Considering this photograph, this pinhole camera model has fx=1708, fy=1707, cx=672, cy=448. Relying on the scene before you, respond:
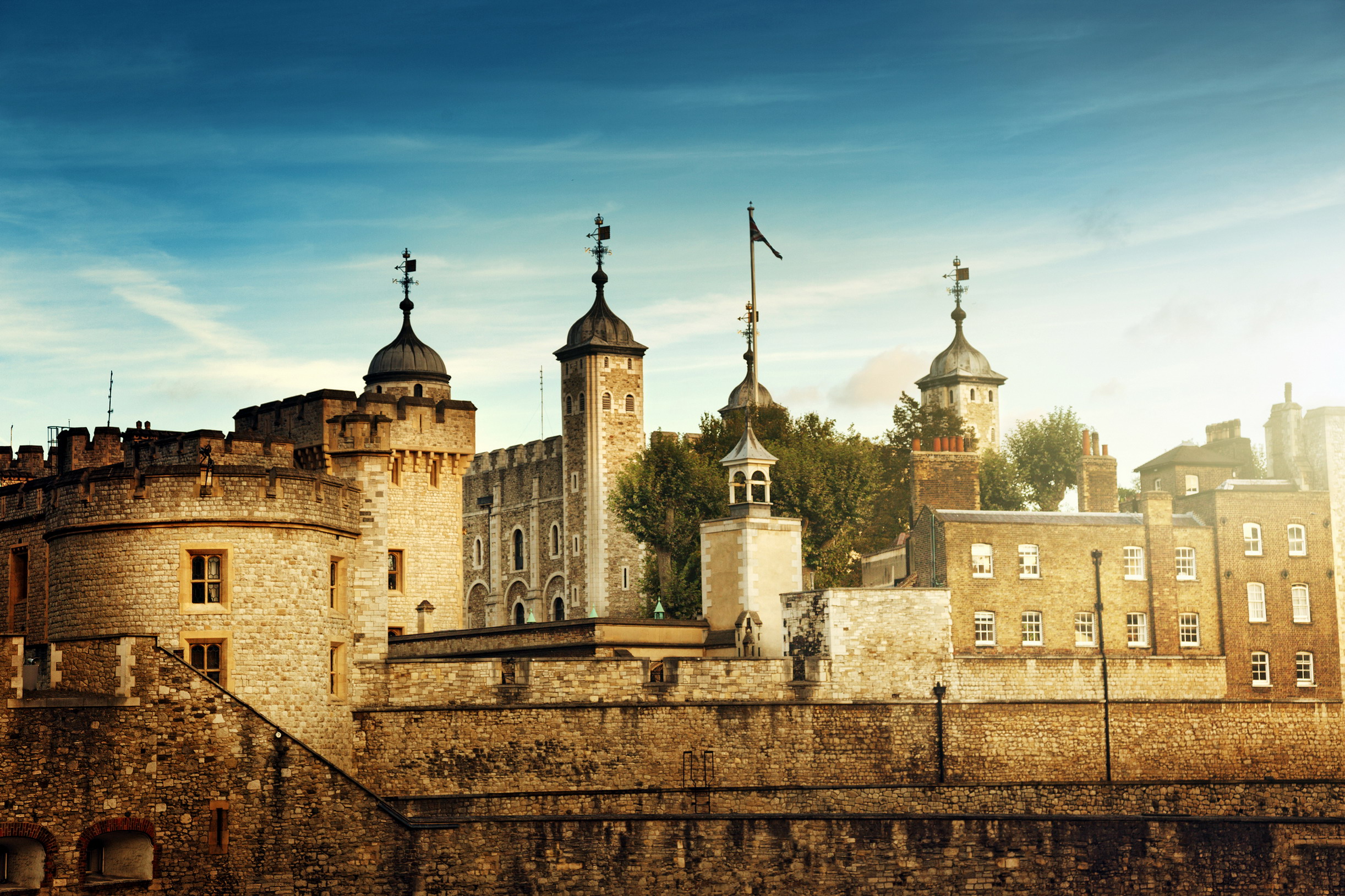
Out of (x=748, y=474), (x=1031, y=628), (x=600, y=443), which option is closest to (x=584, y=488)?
(x=600, y=443)

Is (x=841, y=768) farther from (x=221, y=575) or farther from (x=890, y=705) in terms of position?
(x=221, y=575)

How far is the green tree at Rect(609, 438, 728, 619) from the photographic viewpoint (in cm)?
5403

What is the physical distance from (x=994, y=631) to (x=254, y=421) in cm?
1945

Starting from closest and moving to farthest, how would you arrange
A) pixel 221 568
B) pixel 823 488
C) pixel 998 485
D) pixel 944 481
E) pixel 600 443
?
pixel 221 568 < pixel 944 481 < pixel 823 488 < pixel 600 443 < pixel 998 485

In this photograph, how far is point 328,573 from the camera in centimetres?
3144

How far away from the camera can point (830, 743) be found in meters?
37.8

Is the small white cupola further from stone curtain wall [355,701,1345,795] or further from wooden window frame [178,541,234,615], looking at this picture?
wooden window frame [178,541,234,615]

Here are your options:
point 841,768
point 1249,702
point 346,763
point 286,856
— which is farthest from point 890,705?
point 286,856

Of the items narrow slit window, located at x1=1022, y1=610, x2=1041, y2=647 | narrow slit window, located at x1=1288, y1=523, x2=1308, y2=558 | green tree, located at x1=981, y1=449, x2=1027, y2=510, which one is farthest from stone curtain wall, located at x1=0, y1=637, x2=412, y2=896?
green tree, located at x1=981, y1=449, x2=1027, y2=510

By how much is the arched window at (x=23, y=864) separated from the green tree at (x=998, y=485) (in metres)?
44.1

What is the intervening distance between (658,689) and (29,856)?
13652mm

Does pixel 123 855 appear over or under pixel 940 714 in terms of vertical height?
under

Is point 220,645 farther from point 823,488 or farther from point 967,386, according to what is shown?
point 967,386

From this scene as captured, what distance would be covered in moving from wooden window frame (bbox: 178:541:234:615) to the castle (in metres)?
0.07
